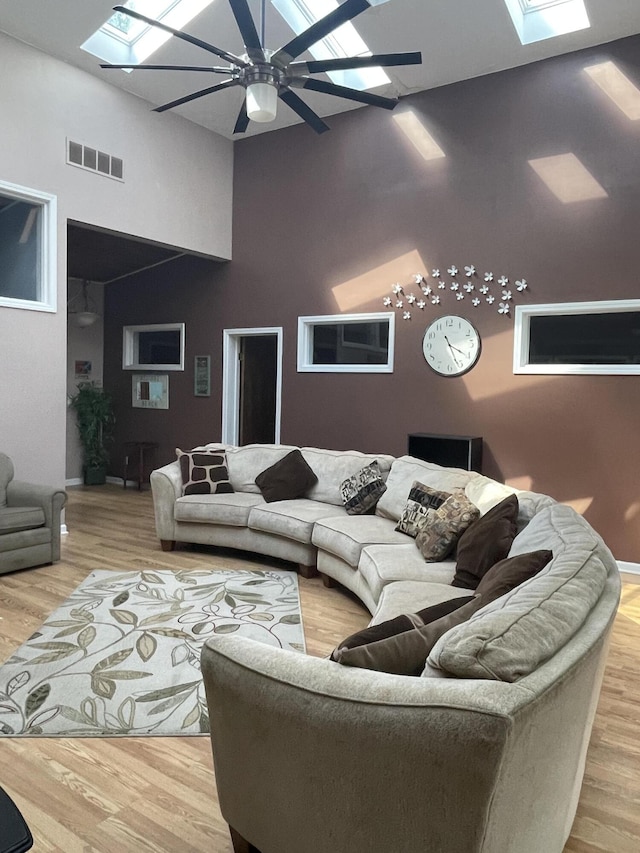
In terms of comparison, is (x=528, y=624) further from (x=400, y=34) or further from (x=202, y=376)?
(x=202, y=376)

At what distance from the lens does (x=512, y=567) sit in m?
2.14

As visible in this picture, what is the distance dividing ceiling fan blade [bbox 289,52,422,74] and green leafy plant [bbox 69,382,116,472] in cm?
607

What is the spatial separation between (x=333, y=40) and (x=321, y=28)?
3.00m

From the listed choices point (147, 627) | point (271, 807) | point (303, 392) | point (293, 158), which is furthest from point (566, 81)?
point (271, 807)

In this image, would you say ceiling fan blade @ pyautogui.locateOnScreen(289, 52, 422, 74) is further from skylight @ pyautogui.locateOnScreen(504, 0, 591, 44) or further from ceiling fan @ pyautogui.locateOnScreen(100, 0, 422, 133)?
skylight @ pyautogui.locateOnScreen(504, 0, 591, 44)

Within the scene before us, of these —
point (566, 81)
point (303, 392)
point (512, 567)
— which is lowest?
point (512, 567)

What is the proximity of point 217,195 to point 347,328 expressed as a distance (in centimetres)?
237

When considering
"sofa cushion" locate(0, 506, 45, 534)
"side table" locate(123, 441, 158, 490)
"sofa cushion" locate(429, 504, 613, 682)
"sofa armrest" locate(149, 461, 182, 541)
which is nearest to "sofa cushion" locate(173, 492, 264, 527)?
"sofa armrest" locate(149, 461, 182, 541)

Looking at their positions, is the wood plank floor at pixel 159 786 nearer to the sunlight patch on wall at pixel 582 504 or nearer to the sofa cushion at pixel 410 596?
the sofa cushion at pixel 410 596

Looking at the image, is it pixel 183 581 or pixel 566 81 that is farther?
pixel 566 81

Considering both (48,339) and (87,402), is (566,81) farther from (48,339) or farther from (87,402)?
(87,402)

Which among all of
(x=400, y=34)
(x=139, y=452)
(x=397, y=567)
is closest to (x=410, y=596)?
(x=397, y=567)

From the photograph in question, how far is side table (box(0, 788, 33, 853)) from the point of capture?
4.02 ft

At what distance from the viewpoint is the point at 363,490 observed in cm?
471
